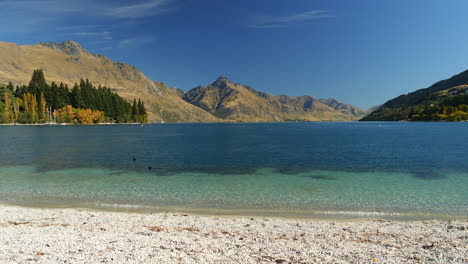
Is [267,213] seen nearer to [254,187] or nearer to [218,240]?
[218,240]

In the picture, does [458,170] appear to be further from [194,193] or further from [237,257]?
[237,257]

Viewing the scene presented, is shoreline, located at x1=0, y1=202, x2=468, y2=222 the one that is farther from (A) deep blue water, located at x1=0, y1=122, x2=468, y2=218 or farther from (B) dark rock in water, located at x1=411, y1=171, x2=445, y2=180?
(B) dark rock in water, located at x1=411, y1=171, x2=445, y2=180

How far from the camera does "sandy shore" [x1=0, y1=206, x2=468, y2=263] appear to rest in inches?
494

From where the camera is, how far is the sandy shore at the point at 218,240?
41.2 ft

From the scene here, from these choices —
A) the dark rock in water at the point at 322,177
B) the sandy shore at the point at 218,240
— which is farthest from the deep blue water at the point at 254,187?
the sandy shore at the point at 218,240

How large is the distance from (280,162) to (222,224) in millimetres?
34693

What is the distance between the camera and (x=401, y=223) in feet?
64.2

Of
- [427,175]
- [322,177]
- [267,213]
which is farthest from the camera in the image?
[427,175]

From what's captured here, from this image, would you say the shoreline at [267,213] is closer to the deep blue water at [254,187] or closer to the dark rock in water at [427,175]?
the deep blue water at [254,187]

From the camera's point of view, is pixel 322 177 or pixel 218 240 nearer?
pixel 218 240

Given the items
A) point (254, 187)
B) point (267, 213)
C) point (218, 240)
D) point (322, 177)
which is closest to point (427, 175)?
point (322, 177)

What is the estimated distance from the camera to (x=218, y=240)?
50.1 ft

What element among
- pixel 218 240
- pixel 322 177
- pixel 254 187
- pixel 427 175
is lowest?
pixel 427 175

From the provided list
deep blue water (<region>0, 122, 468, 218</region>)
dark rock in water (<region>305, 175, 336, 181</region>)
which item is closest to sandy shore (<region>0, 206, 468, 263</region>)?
deep blue water (<region>0, 122, 468, 218</region>)
